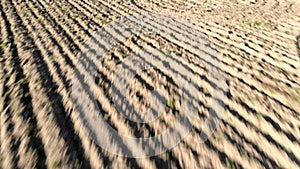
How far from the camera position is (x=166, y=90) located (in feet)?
10.6

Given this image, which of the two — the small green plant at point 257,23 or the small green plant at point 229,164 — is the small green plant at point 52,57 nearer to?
the small green plant at point 229,164

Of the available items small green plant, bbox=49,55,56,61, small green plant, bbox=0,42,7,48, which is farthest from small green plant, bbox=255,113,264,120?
small green plant, bbox=0,42,7,48

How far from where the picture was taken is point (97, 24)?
220 inches

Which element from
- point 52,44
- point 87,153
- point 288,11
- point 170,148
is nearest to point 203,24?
point 288,11

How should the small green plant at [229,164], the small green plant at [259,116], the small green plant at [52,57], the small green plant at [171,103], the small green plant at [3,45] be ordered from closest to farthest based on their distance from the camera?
1. the small green plant at [229,164]
2. the small green plant at [259,116]
3. the small green plant at [171,103]
4. the small green plant at [52,57]
5. the small green plant at [3,45]

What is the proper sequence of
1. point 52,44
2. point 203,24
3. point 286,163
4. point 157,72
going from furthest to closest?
1. point 203,24
2. point 52,44
3. point 157,72
4. point 286,163

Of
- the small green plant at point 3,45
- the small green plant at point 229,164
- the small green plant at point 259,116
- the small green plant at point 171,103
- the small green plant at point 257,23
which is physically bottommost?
the small green plant at point 3,45

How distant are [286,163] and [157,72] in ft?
6.71

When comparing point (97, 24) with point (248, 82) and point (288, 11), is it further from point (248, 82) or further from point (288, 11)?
point (288, 11)

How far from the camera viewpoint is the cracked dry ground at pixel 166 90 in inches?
91.4

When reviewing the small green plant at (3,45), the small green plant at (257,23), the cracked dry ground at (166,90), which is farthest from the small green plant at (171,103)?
the small green plant at (3,45)

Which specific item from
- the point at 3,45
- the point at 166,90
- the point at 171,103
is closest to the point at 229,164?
the point at 171,103

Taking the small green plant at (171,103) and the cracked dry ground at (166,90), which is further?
the small green plant at (171,103)

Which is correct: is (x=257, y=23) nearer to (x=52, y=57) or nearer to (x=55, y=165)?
(x=52, y=57)
